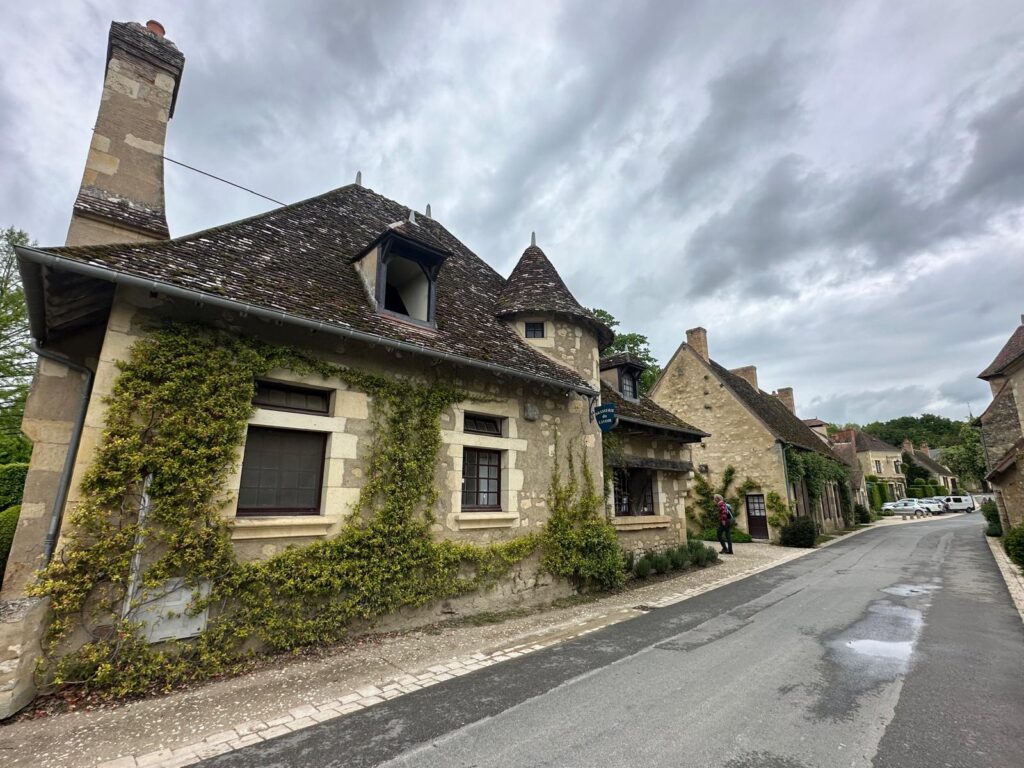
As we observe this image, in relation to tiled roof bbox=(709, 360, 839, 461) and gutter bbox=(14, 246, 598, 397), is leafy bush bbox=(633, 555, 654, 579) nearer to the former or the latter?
gutter bbox=(14, 246, 598, 397)

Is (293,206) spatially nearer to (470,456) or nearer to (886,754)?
(470,456)

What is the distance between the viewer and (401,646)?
561 centimetres

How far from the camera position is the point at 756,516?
19047mm

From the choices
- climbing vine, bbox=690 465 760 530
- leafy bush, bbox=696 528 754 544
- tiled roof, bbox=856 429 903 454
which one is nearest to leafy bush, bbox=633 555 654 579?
leafy bush, bbox=696 528 754 544

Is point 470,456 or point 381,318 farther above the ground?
point 381,318

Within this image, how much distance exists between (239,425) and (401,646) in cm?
325

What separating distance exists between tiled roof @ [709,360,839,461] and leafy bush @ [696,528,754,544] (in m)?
4.17

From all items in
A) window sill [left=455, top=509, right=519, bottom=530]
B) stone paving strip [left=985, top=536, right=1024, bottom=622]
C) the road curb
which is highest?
window sill [left=455, top=509, right=519, bottom=530]

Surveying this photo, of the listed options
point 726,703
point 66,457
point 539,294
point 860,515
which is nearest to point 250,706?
point 66,457

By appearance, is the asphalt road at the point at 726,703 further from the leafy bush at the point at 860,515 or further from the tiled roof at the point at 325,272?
the leafy bush at the point at 860,515

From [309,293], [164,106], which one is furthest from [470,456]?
[164,106]

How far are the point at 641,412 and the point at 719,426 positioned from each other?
10.7 metres

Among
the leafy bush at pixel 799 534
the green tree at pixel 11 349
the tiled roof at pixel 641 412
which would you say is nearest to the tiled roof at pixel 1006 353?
the leafy bush at pixel 799 534

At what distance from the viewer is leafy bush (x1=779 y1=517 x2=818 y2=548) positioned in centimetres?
1680
